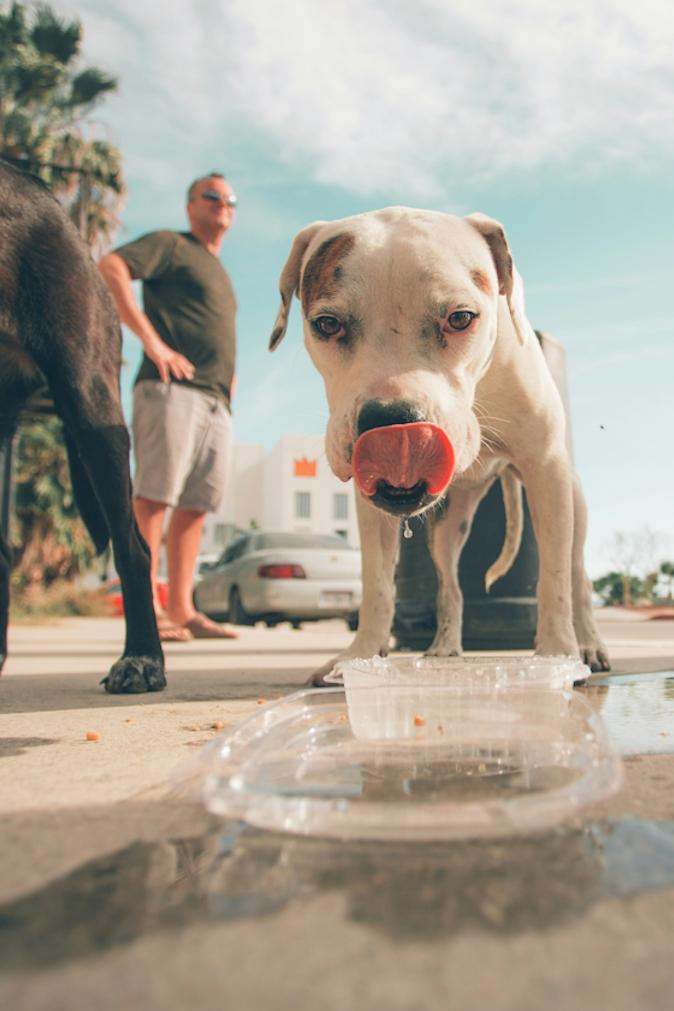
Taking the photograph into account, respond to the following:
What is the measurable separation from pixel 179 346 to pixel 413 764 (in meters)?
4.11

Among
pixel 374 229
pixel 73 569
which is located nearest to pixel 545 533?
pixel 374 229

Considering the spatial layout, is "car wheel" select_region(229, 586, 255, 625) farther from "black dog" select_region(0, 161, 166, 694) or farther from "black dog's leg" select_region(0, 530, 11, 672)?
"black dog" select_region(0, 161, 166, 694)

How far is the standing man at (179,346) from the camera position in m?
4.77

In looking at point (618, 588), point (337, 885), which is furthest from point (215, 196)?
point (618, 588)

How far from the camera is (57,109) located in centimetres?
1789

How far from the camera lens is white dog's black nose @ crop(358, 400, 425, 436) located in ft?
6.89

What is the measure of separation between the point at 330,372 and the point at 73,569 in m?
18.4

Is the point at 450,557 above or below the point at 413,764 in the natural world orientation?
above

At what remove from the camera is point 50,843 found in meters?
0.97

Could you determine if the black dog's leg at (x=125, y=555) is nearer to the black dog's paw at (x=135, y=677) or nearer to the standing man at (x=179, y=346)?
the black dog's paw at (x=135, y=677)

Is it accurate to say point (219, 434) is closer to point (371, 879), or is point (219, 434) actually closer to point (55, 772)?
point (55, 772)

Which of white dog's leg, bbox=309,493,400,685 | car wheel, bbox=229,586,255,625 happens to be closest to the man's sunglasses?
white dog's leg, bbox=309,493,400,685

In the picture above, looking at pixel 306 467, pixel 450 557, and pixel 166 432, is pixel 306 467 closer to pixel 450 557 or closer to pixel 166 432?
pixel 166 432

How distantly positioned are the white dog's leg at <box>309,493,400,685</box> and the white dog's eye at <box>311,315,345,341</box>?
0.58 meters
